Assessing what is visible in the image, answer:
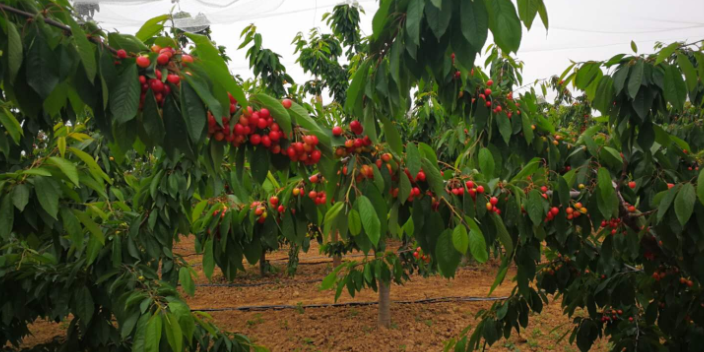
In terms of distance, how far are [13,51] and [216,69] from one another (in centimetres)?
33

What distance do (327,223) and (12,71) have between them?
0.65 metres

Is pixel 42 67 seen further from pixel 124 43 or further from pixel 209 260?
pixel 209 260

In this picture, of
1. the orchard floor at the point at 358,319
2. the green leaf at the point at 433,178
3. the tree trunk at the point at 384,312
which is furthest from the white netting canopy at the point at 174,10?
the orchard floor at the point at 358,319

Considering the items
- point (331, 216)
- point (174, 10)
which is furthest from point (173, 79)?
point (174, 10)

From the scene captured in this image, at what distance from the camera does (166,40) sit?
0.92m

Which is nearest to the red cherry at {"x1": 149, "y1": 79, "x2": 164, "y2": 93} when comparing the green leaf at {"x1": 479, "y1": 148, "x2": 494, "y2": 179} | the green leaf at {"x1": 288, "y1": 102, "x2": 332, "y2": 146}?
the green leaf at {"x1": 288, "y1": 102, "x2": 332, "y2": 146}

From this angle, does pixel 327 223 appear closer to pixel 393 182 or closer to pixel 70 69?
pixel 393 182

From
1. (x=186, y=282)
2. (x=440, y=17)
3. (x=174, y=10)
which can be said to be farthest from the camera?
(x=174, y=10)

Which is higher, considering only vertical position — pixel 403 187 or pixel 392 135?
pixel 392 135

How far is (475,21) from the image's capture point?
893 millimetres

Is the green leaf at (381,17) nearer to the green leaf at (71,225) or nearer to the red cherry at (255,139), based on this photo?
the red cherry at (255,139)

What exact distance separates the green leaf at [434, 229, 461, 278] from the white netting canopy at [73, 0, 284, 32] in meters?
2.61

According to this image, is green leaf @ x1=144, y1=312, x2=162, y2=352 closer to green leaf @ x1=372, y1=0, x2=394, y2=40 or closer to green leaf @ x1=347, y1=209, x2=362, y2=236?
green leaf @ x1=347, y1=209, x2=362, y2=236


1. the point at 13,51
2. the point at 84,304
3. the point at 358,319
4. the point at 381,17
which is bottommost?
the point at 358,319
